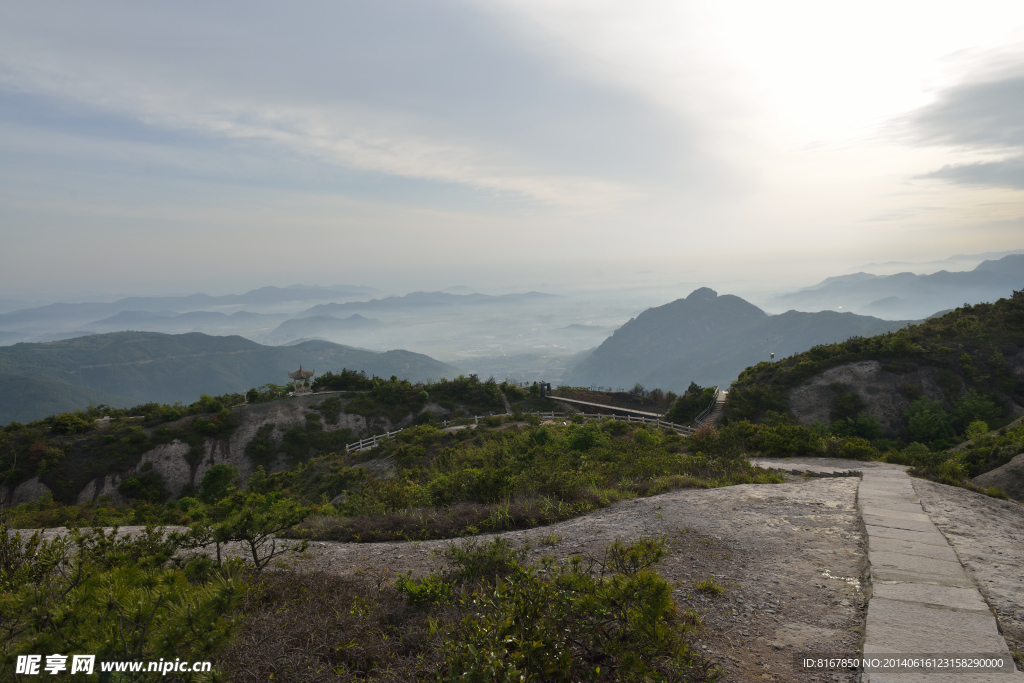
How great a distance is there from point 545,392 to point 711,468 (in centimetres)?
2749

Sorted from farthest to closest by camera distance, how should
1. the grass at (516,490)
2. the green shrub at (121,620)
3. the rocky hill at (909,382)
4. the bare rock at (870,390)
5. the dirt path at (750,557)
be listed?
the bare rock at (870,390) → the rocky hill at (909,382) → the grass at (516,490) → the dirt path at (750,557) → the green shrub at (121,620)

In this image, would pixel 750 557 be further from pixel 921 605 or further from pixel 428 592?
pixel 428 592

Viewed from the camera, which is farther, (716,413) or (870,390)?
(716,413)

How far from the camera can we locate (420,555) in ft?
22.1

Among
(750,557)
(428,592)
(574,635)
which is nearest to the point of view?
(574,635)

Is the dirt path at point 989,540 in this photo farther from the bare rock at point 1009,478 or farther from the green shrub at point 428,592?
the green shrub at point 428,592

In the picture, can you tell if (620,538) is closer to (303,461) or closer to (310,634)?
(310,634)

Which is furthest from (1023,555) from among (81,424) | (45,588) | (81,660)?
(81,424)

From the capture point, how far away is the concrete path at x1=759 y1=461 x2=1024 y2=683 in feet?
12.1

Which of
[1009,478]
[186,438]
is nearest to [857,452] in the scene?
[1009,478]

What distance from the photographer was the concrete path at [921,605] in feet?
12.1

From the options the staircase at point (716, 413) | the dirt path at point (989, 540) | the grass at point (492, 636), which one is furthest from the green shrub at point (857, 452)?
the grass at point (492, 636)

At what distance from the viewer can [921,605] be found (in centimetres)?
439

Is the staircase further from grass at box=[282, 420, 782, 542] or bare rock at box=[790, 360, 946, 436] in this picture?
grass at box=[282, 420, 782, 542]
